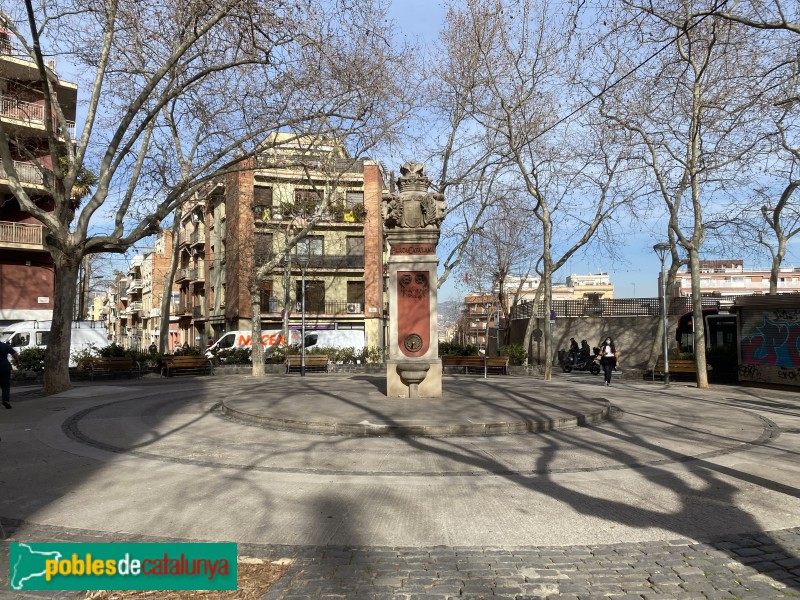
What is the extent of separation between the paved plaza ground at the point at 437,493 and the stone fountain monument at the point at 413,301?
36.6 inches

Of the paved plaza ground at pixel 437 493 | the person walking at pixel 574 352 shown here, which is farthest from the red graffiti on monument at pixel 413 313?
the person walking at pixel 574 352

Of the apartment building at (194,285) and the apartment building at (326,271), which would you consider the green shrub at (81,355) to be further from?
the apartment building at (194,285)

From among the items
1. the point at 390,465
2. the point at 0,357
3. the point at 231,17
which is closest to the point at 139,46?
the point at 231,17

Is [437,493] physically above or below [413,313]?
below

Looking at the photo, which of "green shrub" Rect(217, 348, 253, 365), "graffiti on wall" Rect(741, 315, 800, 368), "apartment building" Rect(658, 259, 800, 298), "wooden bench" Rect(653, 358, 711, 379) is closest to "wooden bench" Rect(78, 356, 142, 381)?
"green shrub" Rect(217, 348, 253, 365)

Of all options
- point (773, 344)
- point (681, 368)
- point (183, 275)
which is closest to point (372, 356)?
→ point (681, 368)

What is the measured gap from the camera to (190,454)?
767 cm

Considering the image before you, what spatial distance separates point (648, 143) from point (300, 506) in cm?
1718

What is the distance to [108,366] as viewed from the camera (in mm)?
20109

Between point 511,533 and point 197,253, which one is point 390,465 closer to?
point 511,533

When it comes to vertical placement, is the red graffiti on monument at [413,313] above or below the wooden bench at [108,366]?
above

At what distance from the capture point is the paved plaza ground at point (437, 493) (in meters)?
3.82

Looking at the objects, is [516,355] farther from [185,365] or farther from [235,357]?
[185,365]

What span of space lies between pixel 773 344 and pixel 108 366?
73.6 feet
